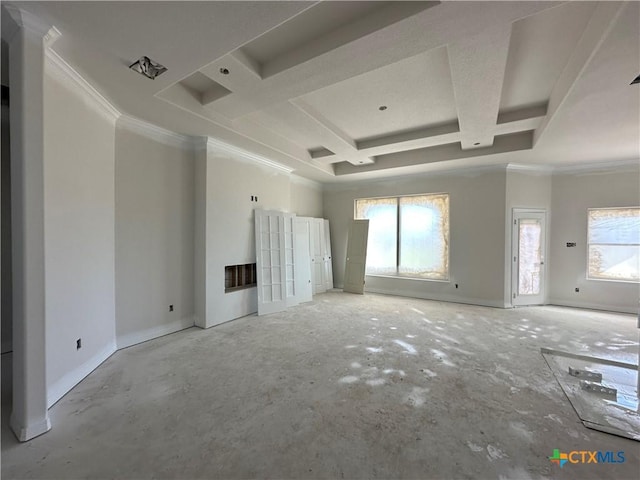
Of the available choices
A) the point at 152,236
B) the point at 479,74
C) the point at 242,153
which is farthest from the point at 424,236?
the point at 152,236

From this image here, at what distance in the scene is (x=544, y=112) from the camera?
3.57m

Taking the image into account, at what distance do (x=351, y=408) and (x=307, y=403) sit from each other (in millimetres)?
388

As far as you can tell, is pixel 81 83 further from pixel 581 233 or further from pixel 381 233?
pixel 581 233

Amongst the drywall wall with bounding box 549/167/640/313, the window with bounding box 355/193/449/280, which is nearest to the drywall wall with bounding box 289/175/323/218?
the window with bounding box 355/193/449/280

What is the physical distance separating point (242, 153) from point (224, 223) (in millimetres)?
1337

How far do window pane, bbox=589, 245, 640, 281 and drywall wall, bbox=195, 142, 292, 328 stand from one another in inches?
264

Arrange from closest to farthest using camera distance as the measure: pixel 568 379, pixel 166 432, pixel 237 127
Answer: pixel 166 432
pixel 568 379
pixel 237 127

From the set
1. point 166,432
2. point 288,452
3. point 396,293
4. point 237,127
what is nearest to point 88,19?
point 237,127

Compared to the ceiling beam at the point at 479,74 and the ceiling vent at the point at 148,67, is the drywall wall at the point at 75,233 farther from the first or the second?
the ceiling beam at the point at 479,74

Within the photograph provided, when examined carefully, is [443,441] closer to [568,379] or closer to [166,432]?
[568,379]

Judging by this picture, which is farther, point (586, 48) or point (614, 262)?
point (614, 262)

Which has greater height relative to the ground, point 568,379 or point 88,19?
point 88,19

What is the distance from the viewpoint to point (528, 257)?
5707 mm

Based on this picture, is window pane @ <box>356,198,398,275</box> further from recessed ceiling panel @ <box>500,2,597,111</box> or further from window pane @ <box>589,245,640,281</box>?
window pane @ <box>589,245,640,281</box>
